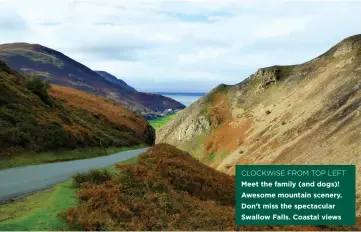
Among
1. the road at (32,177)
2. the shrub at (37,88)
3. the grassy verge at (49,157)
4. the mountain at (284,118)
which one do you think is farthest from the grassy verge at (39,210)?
the shrub at (37,88)

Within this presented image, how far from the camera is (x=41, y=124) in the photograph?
38.2 metres

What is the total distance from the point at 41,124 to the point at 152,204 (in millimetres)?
23773

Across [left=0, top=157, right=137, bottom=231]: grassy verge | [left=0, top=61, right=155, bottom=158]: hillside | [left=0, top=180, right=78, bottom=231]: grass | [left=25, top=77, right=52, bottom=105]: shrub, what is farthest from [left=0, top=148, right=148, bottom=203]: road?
[left=25, top=77, right=52, bottom=105]: shrub

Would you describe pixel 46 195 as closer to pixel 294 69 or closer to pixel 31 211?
pixel 31 211

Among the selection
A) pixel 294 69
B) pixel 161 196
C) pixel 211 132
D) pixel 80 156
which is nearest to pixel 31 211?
pixel 161 196

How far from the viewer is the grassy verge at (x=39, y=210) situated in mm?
13734

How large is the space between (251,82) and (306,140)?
155ft

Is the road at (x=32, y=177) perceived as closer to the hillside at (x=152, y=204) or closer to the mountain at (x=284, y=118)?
the hillside at (x=152, y=204)

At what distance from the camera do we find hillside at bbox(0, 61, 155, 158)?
109ft

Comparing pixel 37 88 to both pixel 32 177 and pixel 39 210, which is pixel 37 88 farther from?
pixel 39 210

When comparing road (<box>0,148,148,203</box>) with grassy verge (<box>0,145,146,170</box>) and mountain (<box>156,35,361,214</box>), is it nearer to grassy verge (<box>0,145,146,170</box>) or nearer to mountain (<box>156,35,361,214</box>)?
grassy verge (<box>0,145,146,170</box>)

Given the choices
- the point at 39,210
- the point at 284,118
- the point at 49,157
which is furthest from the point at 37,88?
the point at 284,118

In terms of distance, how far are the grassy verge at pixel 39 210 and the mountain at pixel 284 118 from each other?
26133 millimetres

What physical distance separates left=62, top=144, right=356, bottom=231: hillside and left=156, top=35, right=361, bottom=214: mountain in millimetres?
17367
